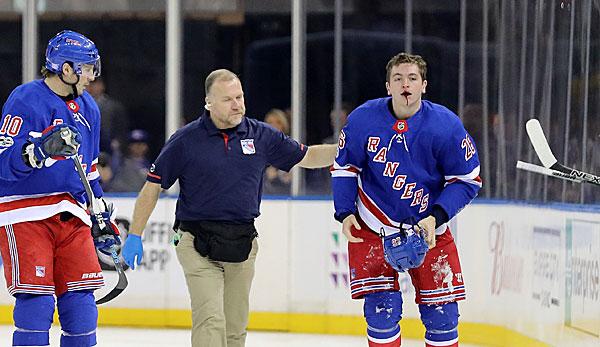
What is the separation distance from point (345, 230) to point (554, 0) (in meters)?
Answer: 2.29

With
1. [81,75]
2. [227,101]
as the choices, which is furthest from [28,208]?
[227,101]

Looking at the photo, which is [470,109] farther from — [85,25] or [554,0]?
[85,25]

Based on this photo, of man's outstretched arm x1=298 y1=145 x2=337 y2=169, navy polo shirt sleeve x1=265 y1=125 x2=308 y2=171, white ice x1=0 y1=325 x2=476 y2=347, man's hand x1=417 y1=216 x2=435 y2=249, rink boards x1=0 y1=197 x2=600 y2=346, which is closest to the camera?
man's hand x1=417 y1=216 x2=435 y2=249

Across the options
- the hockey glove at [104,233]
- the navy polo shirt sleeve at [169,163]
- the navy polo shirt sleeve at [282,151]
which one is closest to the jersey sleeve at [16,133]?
the hockey glove at [104,233]

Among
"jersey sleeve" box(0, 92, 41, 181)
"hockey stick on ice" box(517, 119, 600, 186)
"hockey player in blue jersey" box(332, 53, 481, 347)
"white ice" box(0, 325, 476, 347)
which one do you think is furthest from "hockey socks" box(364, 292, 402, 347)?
"white ice" box(0, 325, 476, 347)

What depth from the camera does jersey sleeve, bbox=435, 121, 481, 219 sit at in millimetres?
5078

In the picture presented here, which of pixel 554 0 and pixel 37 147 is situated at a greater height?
pixel 554 0

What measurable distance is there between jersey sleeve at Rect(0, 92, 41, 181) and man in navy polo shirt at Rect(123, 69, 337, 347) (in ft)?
1.96

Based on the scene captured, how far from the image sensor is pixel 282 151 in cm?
558

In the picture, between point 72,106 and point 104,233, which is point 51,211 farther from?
point 72,106

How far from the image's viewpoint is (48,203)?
5.07 meters

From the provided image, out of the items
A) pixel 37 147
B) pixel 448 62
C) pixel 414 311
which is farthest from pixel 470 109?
pixel 37 147

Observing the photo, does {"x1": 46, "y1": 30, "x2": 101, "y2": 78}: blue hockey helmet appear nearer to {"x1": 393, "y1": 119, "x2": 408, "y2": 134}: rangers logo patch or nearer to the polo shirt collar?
the polo shirt collar

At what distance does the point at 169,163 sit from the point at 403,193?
3.13ft
